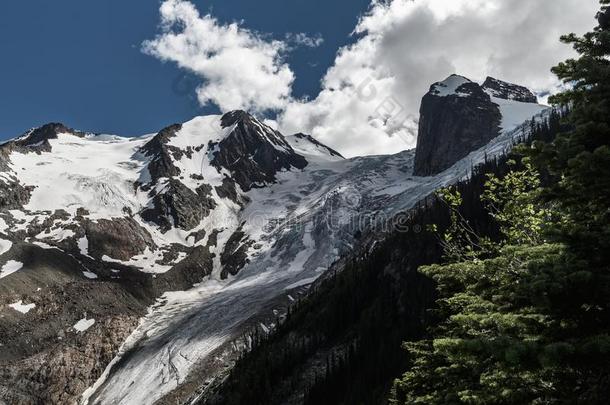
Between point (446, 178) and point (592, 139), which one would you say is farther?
point (446, 178)

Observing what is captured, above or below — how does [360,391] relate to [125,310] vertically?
below

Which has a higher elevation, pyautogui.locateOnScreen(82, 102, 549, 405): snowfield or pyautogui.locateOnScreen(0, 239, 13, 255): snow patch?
pyautogui.locateOnScreen(0, 239, 13, 255): snow patch

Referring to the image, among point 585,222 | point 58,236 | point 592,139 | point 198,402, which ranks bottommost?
point 198,402

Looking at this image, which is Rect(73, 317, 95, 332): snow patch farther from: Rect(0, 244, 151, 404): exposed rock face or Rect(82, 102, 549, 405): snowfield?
Rect(82, 102, 549, 405): snowfield

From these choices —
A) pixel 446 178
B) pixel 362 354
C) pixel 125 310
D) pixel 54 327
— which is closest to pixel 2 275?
pixel 54 327

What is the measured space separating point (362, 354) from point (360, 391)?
11.6 m

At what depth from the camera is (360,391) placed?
7538 cm

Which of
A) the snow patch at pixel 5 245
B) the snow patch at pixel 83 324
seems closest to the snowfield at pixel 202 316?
the snow patch at pixel 83 324

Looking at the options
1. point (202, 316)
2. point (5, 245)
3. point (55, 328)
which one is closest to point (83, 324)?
point (55, 328)

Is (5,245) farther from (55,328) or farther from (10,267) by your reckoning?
(55,328)

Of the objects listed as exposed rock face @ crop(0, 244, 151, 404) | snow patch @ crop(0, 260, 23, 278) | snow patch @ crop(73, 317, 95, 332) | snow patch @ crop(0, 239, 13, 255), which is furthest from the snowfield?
snow patch @ crop(0, 239, 13, 255)

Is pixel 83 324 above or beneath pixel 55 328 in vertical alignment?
beneath

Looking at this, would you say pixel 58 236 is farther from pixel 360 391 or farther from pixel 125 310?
pixel 360 391

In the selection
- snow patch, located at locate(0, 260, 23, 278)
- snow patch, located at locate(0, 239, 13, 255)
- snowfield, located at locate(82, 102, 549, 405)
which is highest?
snow patch, located at locate(0, 239, 13, 255)
